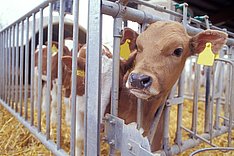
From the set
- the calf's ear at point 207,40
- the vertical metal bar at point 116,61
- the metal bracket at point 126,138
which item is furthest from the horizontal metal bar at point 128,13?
the metal bracket at point 126,138

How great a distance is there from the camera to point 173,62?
136 cm

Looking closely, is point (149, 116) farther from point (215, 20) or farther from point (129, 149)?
point (215, 20)

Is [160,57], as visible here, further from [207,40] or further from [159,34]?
[207,40]

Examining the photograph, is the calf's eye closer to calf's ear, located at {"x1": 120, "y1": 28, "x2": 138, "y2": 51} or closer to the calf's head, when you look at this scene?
the calf's head

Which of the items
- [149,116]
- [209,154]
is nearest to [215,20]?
[209,154]

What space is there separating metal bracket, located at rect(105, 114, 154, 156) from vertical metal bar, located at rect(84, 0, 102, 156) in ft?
0.16

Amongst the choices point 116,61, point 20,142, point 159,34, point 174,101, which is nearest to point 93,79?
point 116,61

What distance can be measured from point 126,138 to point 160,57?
1.90 ft

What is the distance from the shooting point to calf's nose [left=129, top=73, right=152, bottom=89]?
114 cm

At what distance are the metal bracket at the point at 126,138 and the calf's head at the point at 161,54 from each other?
0.92 feet

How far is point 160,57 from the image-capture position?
1.29 m

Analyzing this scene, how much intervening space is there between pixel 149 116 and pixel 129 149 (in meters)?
0.75

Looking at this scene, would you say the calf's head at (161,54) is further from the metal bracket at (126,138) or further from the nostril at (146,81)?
the metal bracket at (126,138)

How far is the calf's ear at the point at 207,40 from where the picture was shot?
1392mm
